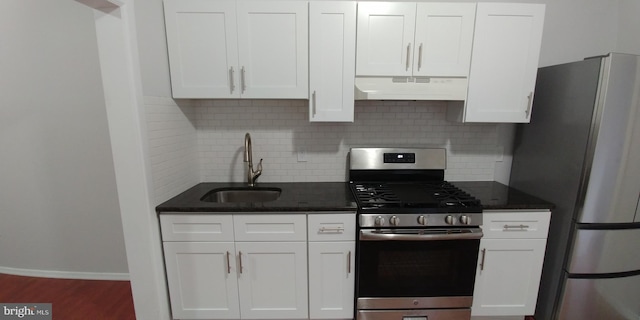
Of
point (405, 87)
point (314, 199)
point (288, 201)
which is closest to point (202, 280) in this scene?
point (288, 201)

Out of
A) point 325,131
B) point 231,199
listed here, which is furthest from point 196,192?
point 325,131

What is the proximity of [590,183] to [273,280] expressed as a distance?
2099mm

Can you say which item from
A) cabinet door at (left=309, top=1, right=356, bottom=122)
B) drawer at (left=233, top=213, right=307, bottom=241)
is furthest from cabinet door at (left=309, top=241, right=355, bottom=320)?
cabinet door at (left=309, top=1, right=356, bottom=122)

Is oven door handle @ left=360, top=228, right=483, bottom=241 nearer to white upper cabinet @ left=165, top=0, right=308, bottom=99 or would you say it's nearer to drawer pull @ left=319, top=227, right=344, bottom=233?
drawer pull @ left=319, top=227, right=344, bottom=233

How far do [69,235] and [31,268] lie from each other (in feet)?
1.94

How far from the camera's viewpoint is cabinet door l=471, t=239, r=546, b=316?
5.63 ft

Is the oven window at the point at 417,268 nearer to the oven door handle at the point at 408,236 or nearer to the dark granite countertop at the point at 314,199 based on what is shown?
the oven door handle at the point at 408,236

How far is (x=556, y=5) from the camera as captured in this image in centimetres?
199

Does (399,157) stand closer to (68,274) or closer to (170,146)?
(170,146)

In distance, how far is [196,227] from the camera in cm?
164

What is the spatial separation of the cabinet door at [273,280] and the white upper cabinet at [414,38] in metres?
1.34

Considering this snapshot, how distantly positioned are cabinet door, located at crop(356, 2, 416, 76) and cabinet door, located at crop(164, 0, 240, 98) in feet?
2.85

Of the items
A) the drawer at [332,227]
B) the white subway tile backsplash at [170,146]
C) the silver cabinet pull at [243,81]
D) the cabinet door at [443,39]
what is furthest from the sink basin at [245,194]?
the cabinet door at [443,39]

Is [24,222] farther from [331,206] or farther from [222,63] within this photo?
[331,206]
